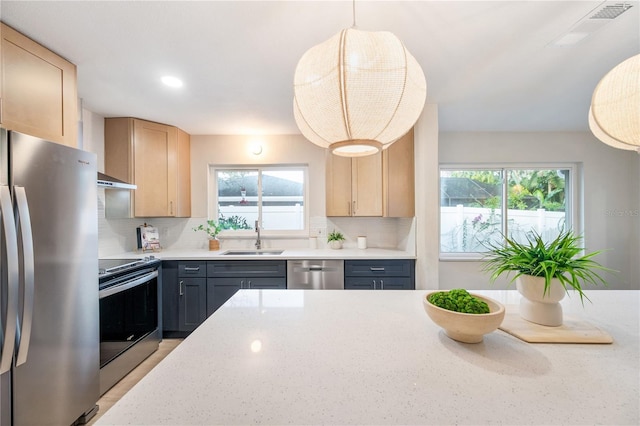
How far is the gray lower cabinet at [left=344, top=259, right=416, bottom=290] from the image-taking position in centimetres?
263

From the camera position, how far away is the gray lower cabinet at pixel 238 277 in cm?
266

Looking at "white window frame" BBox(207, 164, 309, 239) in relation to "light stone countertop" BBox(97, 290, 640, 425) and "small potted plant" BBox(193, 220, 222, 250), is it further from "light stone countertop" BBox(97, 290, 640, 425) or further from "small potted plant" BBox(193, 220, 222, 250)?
"light stone countertop" BBox(97, 290, 640, 425)

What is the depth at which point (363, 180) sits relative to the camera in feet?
9.76

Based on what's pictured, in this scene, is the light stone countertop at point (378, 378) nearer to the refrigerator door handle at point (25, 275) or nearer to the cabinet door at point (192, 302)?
the refrigerator door handle at point (25, 275)

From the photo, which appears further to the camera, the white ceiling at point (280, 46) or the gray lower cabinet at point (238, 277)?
the gray lower cabinet at point (238, 277)

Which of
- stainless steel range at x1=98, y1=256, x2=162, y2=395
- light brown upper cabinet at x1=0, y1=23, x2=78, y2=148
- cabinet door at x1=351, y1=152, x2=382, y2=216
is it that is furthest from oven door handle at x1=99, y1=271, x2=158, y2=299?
cabinet door at x1=351, y1=152, x2=382, y2=216

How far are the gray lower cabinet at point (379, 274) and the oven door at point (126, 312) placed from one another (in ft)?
5.97

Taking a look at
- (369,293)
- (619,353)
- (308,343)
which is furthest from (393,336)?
(619,353)

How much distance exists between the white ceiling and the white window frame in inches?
36.3

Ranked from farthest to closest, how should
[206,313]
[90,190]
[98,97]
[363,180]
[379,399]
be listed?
[363,180], [206,313], [98,97], [90,190], [379,399]

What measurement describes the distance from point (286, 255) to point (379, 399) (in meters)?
2.16

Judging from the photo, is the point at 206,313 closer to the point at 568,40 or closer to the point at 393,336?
the point at 393,336

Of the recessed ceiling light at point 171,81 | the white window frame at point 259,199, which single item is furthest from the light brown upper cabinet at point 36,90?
the white window frame at point 259,199

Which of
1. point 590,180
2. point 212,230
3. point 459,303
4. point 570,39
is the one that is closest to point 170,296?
point 212,230
